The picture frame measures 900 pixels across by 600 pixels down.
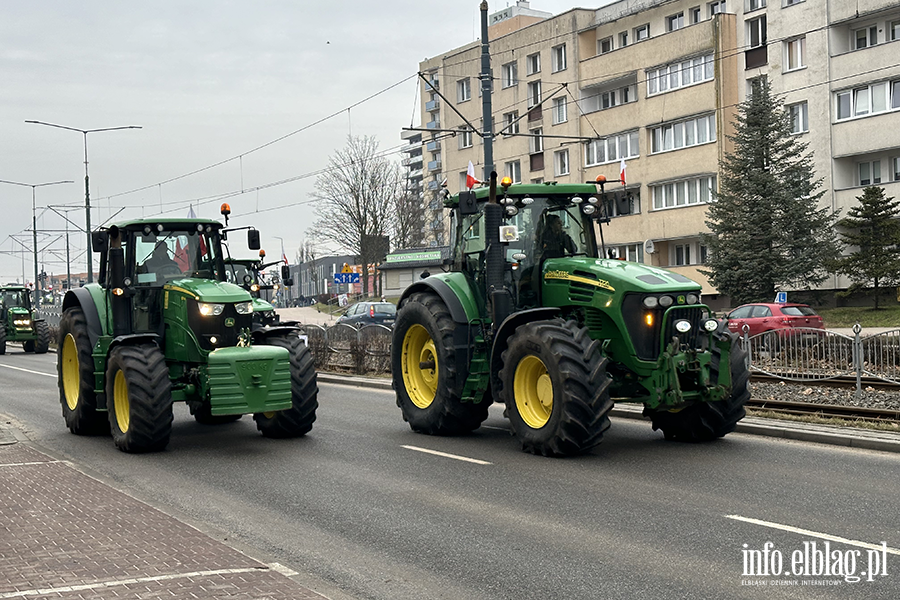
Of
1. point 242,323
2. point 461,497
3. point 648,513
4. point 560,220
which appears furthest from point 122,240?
point 648,513

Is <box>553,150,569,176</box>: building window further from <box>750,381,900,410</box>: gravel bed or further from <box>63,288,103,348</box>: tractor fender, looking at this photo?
<box>63,288,103,348</box>: tractor fender

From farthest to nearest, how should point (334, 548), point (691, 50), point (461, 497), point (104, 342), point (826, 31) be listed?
point (691, 50), point (826, 31), point (104, 342), point (461, 497), point (334, 548)

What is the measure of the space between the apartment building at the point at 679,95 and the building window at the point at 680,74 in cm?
7

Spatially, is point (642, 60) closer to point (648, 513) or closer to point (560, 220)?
point (560, 220)

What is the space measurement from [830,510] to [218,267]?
28.6ft

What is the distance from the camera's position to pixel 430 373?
13.9 metres

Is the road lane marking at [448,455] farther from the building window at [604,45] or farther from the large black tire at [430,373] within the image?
the building window at [604,45]

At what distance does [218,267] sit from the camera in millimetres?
14062

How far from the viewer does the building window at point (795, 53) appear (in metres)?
45.5

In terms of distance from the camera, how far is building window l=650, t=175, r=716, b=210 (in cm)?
5000

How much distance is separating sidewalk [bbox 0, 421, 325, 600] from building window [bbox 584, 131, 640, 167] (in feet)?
151

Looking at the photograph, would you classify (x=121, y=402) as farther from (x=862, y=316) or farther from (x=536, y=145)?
(x=536, y=145)

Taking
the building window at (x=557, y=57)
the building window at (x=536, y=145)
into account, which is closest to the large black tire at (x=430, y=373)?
the building window at (x=536, y=145)

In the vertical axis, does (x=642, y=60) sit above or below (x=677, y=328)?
above
